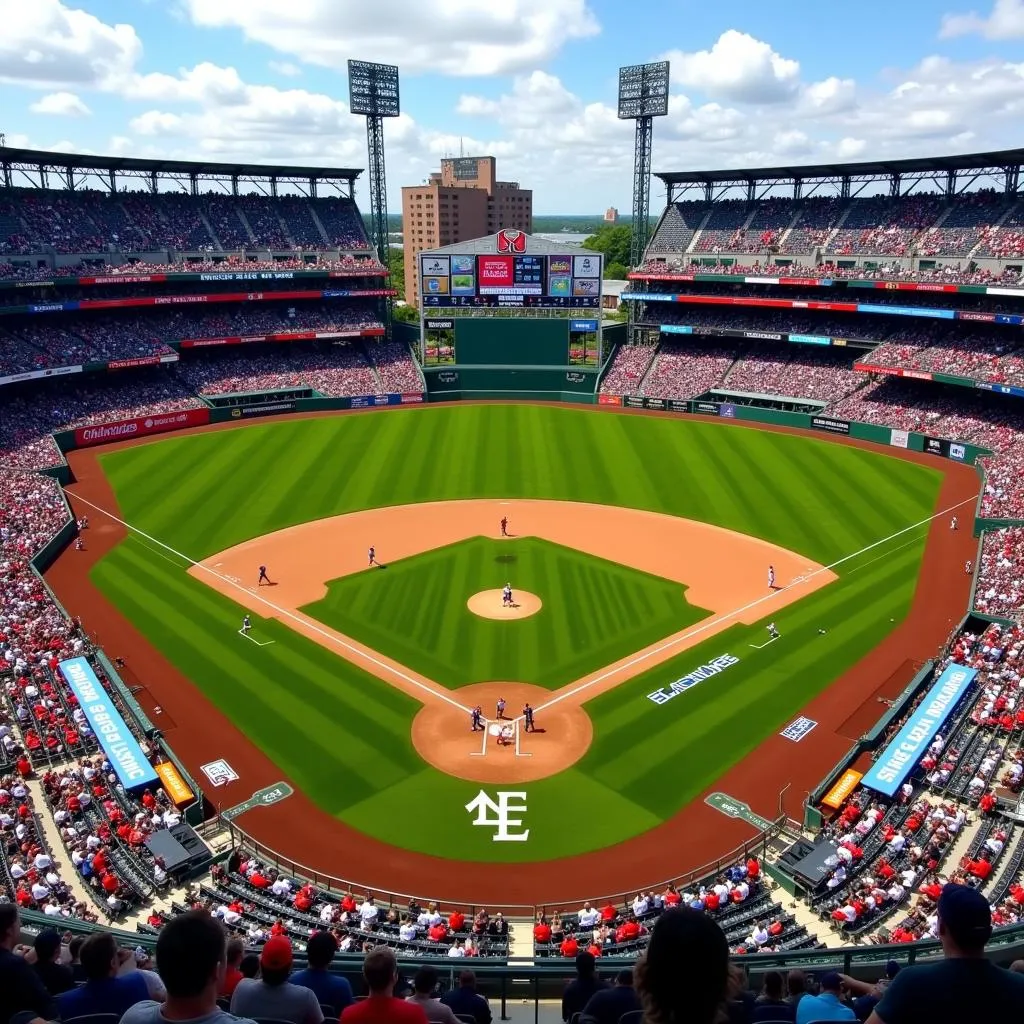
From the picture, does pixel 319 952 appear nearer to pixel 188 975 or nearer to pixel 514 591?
pixel 188 975

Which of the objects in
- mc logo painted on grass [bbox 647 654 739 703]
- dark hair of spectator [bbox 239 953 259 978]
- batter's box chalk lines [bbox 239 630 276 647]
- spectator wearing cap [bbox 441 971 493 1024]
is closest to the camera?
spectator wearing cap [bbox 441 971 493 1024]

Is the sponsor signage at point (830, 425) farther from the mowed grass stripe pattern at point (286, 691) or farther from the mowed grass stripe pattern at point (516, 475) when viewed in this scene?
the mowed grass stripe pattern at point (286, 691)

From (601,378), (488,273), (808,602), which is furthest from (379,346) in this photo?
(808,602)

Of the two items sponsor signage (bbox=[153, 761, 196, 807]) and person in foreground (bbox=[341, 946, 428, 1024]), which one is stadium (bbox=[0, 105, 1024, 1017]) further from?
person in foreground (bbox=[341, 946, 428, 1024])

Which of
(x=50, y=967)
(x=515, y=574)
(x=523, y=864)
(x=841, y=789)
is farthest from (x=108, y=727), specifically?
(x=841, y=789)

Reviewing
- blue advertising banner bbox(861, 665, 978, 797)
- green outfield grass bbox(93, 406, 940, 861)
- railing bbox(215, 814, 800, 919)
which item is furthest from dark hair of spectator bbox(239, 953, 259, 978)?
blue advertising banner bbox(861, 665, 978, 797)

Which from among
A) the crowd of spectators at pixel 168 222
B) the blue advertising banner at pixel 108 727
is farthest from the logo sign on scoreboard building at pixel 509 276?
the blue advertising banner at pixel 108 727

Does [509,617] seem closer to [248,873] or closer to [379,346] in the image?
[248,873]
